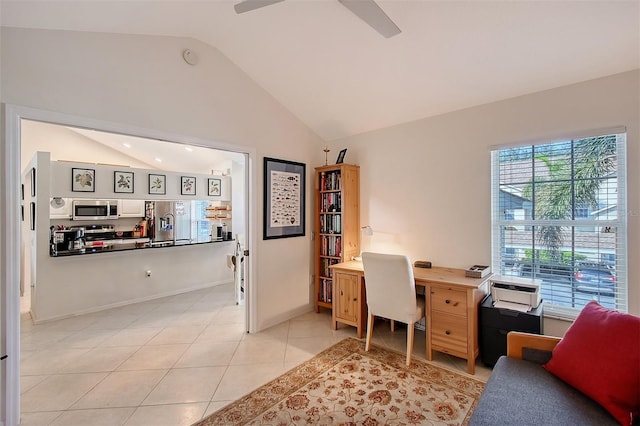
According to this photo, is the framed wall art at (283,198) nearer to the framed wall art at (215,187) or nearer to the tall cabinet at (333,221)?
the tall cabinet at (333,221)

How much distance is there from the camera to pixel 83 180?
4.17 metres

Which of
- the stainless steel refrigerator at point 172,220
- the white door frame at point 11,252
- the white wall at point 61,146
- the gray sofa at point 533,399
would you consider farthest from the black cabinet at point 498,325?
the white wall at point 61,146

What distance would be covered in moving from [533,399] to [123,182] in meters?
5.49

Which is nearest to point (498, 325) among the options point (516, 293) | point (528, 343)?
point (516, 293)

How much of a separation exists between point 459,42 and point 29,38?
9.92 ft

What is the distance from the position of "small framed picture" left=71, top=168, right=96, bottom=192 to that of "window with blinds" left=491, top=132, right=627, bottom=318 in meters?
5.34

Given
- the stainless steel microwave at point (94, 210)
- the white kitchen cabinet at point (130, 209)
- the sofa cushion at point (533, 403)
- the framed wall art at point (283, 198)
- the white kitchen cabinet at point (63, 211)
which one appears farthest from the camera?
the white kitchen cabinet at point (130, 209)

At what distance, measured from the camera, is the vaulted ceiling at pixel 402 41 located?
6.15 ft

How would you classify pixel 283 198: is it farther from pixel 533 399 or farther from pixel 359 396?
pixel 533 399

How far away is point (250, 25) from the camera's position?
2471 mm

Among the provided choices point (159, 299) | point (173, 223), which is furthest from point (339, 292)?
point (173, 223)

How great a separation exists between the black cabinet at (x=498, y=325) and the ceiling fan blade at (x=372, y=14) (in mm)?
2259

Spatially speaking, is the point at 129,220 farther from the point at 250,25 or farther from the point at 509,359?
the point at 509,359

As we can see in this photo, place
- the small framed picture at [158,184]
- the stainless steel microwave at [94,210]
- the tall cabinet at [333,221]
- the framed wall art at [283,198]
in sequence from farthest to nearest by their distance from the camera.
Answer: the stainless steel microwave at [94,210] < the small framed picture at [158,184] < the tall cabinet at [333,221] < the framed wall art at [283,198]
